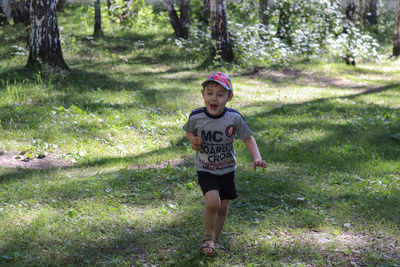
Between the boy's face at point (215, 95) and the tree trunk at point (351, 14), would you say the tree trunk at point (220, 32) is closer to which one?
the tree trunk at point (351, 14)

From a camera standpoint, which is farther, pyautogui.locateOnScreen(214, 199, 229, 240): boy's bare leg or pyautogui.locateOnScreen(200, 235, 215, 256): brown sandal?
pyautogui.locateOnScreen(214, 199, 229, 240): boy's bare leg

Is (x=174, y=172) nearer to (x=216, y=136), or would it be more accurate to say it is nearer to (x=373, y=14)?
(x=216, y=136)

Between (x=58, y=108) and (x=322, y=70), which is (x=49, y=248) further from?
(x=322, y=70)

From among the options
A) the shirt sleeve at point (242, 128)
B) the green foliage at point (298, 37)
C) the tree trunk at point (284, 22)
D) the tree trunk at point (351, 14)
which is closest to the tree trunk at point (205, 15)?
the green foliage at point (298, 37)

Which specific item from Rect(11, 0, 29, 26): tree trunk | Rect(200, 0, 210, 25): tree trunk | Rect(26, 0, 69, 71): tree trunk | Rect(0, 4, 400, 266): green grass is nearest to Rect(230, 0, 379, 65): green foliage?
Rect(0, 4, 400, 266): green grass

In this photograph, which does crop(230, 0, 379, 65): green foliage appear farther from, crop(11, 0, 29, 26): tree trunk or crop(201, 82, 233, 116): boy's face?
crop(201, 82, 233, 116): boy's face

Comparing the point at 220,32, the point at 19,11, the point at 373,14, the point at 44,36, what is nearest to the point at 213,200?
the point at 44,36

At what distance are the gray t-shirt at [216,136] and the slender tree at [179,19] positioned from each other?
46.2ft

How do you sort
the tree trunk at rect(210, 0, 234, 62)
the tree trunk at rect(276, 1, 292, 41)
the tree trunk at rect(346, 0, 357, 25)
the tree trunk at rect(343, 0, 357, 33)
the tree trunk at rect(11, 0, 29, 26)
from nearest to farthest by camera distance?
the tree trunk at rect(210, 0, 234, 62)
the tree trunk at rect(11, 0, 29, 26)
the tree trunk at rect(276, 1, 292, 41)
the tree trunk at rect(343, 0, 357, 33)
the tree trunk at rect(346, 0, 357, 25)

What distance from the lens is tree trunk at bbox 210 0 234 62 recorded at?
49.0 ft

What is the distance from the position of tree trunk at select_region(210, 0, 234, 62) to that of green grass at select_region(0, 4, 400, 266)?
1.19 m

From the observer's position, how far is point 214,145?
430 cm

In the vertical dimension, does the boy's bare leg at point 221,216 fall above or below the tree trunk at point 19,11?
below

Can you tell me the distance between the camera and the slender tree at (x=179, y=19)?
17.5m
